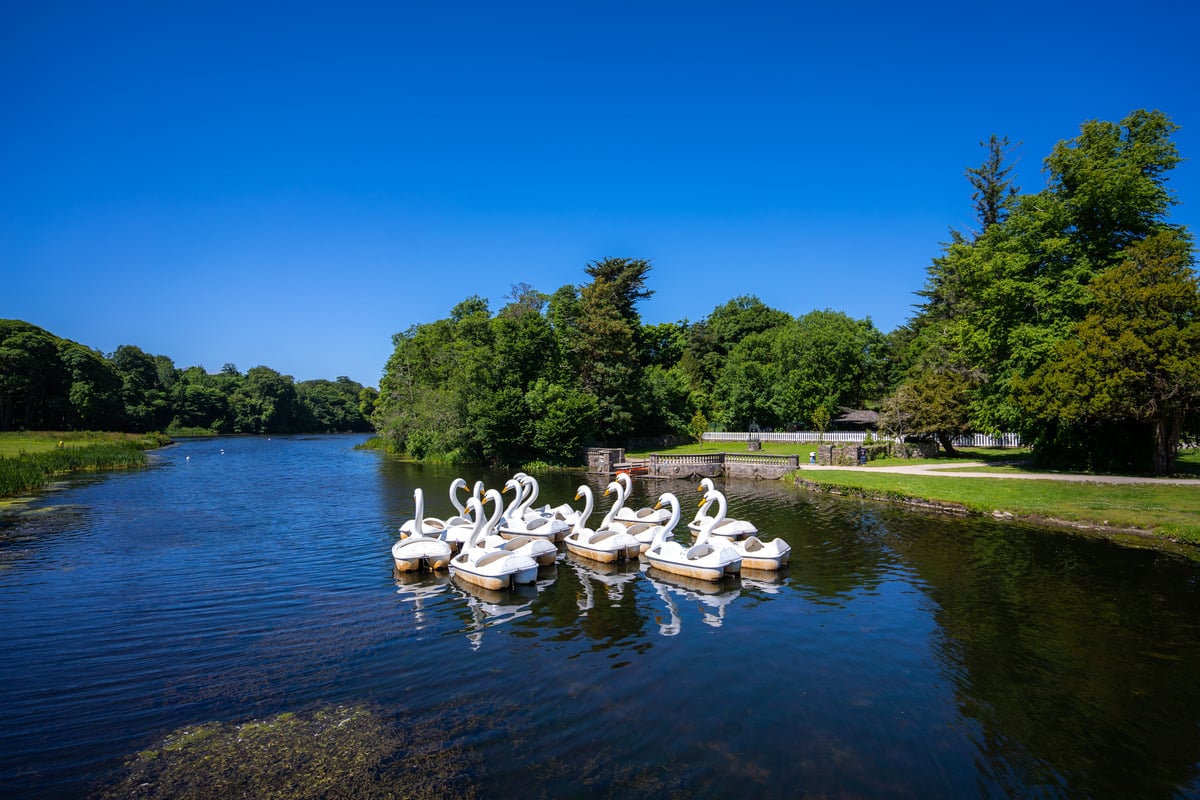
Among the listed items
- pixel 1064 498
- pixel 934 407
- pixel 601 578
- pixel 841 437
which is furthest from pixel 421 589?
pixel 841 437

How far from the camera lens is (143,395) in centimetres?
9200

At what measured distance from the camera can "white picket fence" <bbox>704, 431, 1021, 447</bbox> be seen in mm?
47438

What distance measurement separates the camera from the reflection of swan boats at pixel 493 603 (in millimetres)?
12289

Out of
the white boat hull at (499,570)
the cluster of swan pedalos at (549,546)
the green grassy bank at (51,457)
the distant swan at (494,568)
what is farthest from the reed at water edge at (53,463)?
the white boat hull at (499,570)

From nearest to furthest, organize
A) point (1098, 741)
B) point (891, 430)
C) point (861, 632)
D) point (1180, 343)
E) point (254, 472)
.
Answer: point (1098, 741), point (861, 632), point (1180, 343), point (891, 430), point (254, 472)

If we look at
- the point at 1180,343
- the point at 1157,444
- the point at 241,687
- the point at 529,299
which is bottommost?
the point at 241,687

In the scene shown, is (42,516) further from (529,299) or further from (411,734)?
(529,299)

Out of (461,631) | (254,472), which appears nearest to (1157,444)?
(461,631)

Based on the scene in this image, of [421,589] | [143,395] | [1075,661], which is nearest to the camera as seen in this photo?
[1075,661]

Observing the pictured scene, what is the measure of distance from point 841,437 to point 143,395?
321ft

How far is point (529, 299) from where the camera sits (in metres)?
75.1

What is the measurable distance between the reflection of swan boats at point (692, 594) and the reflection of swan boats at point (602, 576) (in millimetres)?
647

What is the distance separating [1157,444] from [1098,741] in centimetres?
2653

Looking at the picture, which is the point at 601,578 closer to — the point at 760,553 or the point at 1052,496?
the point at 760,553
